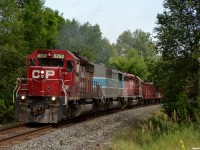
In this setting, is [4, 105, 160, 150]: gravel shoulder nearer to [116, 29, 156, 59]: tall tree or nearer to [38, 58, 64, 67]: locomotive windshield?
[38, 58, 64, 67]: locomotive windshield

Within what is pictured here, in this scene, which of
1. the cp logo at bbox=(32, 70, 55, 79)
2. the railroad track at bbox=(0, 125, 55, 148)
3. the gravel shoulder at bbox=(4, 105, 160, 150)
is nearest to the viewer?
the gravel shoulder at bbox=(4, 105, 160, 150)

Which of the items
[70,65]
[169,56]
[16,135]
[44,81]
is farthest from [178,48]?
[16,135]

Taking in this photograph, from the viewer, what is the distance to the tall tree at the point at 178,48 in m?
17.2

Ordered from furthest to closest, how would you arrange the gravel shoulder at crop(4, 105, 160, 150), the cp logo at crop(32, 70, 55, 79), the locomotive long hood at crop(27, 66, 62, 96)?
the cp logo at crop(32, 70, 55, 79)
the locomotive long hood at crop(27, 66, 62, 96)
the gravel shoulder at crop(4, 105, 160, 150)

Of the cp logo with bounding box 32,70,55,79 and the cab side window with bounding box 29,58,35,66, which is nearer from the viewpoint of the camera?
the cp logo with bounding box 32,70,55,79

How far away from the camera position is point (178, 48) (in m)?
18.0

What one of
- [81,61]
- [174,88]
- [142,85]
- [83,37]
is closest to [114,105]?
[81,61]

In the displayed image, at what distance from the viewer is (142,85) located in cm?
4638

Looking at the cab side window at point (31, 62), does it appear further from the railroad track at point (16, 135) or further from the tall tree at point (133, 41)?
the tall tree at point (133, 41)

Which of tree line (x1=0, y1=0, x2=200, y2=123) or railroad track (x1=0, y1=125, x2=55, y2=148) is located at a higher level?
tree line (x1=0, y1=0, x2=200, y2=123)

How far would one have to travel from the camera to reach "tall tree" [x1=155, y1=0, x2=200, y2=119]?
56.6 feet

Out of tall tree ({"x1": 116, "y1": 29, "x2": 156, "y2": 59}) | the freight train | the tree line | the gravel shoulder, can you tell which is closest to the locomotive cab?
the freight train

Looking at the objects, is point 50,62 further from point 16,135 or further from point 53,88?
point 16,135

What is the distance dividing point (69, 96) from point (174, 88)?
5.02 m
